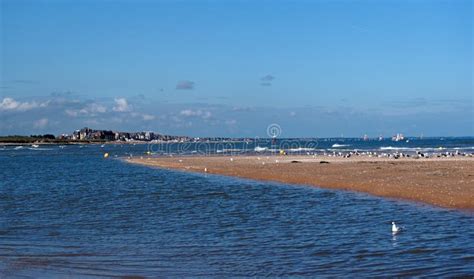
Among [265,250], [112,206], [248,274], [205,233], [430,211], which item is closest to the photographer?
[248,274]

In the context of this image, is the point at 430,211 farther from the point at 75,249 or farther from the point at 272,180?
the point at 272,180

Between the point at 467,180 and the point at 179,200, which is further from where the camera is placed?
the point at 467,180

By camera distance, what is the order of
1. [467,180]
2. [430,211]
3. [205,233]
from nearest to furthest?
[205,233] → [430,211] → [467,180]

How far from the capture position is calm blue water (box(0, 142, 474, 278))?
46.9 feet

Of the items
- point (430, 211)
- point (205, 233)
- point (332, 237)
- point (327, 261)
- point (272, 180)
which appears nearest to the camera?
point (327, 261)

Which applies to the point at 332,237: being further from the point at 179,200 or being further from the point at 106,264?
the point at 179,200

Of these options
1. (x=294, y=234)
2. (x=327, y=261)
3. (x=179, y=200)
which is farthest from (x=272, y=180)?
(x=327, y=261)

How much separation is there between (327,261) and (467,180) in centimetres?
1993

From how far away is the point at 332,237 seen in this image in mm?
17906

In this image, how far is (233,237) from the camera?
18.7 meters

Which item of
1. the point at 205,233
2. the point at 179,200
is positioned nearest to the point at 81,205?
the point at 179,200

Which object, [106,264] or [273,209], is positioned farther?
[273,209]

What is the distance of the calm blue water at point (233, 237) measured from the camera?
14.3 m

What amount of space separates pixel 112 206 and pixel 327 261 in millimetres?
15768
